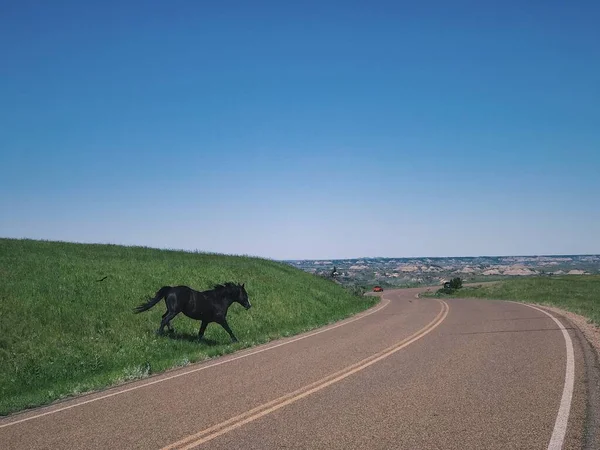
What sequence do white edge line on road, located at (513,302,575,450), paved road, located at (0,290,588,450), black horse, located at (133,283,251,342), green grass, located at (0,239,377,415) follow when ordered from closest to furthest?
white edge line on road, located at (513,302,575,450) < paved road, located at (0,290,588,450) < green grass, located at (0,239,377,415) < black horse, located at (133,283,251,342)

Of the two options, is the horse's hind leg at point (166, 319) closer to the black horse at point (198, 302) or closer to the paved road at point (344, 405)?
the black horse at point (198, 302)

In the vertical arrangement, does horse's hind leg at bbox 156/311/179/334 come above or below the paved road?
above

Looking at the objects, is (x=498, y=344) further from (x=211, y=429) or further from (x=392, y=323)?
(x=211, y=429)

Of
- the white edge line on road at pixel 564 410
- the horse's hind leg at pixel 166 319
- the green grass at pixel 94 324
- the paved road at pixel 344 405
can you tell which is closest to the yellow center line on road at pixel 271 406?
the paved road at pixel 344 405

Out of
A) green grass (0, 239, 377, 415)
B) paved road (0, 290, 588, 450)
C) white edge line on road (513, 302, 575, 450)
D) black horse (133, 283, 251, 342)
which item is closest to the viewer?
white edge line on road (513, 302, 575, 450)

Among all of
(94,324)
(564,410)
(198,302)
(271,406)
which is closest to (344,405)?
(271,406)

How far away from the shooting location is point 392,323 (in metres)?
22.0

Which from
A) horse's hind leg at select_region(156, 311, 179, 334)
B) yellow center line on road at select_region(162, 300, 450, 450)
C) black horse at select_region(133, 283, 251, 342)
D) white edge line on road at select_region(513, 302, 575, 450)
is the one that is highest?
black horse at select_region(133, 283, 251, 342)

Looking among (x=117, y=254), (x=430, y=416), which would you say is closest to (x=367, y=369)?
(x=430, y=416)

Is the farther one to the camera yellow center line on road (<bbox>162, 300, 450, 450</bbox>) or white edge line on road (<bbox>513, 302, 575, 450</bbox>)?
yellow center line on road (<bbox>162, 300, 450, 450</bbox>)

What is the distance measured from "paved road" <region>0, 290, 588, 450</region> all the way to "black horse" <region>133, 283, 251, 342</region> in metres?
3.39

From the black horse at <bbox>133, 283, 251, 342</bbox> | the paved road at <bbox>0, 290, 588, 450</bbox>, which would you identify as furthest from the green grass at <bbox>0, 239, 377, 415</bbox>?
the paved road at <bbox>0, 290, 588, 450</bbox>

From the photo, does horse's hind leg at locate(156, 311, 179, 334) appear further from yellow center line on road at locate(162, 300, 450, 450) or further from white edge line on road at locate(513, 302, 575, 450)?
white edge line on road at locate(513, 302, 575, 450)

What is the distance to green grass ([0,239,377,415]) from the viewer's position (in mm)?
12625
